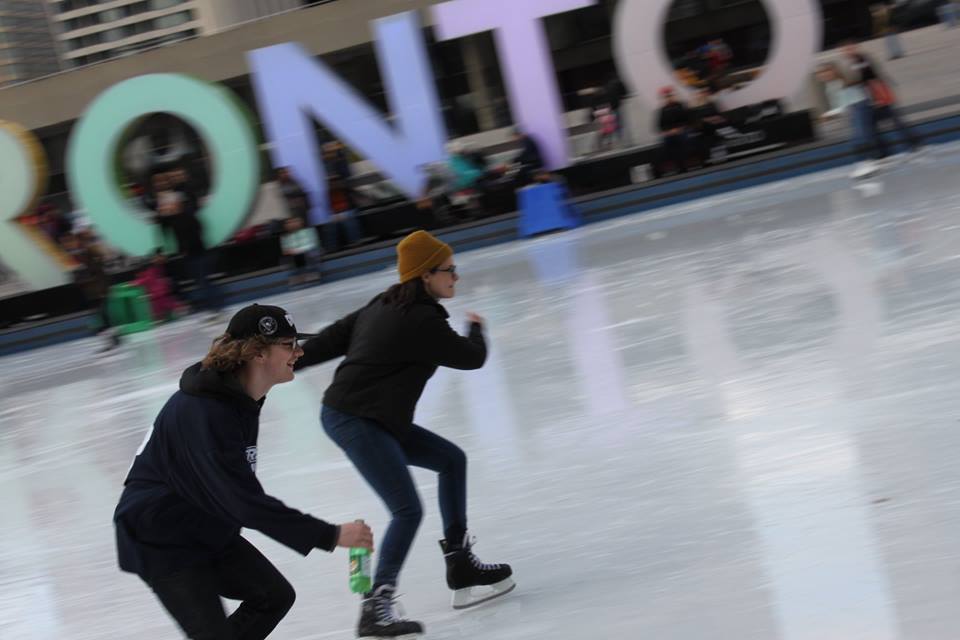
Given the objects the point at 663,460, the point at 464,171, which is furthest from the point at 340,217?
the point at 663,460

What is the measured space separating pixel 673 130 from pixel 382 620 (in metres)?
13.0

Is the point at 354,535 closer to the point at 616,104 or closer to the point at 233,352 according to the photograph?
the point at 233,352

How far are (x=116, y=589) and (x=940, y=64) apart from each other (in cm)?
2170

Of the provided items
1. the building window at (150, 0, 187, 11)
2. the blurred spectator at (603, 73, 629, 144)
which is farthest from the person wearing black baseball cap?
the building window at (150, 0, 187, 11)

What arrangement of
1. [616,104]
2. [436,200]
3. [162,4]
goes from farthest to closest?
[162,4] < [616,104] < [436,200]

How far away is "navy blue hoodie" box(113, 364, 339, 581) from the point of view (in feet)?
9.49

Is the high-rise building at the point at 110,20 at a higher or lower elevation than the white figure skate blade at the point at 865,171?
higher

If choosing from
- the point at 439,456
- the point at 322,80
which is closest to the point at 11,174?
the point at 322,80

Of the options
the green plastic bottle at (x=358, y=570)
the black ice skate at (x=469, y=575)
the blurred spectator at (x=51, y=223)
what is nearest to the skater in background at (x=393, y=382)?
the black ice skate at (x=469, y=575)

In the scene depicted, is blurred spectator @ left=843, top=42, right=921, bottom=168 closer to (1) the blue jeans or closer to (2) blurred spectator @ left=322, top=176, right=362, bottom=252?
(2) blurred spectator @ left=322, top=176, right=362, bottom=252

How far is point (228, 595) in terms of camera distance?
3.17 m

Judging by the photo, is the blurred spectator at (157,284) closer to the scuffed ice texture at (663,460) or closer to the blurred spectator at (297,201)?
the blurred spectator at (297,201)

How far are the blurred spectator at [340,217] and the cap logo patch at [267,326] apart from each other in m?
13.7

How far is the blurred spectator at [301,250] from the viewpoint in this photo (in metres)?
15.5
